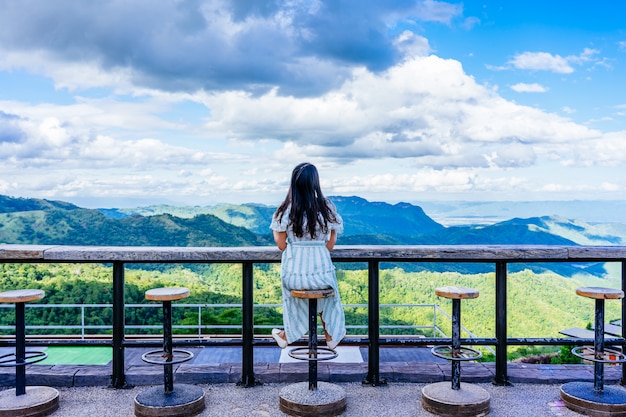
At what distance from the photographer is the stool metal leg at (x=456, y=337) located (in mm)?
3659

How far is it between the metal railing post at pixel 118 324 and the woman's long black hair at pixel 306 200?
1340 millimetres

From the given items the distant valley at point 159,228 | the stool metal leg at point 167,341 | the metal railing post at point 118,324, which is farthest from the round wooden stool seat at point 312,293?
the distant valley at point 159,228

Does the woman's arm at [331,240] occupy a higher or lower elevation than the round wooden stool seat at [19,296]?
higher

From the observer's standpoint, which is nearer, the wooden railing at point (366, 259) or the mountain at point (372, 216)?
the wooden railing at point (366, 259)

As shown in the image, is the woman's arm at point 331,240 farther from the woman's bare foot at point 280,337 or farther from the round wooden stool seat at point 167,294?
the round wooden stool seat at point 167,294

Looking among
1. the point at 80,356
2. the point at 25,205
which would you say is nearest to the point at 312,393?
the point at 80,356

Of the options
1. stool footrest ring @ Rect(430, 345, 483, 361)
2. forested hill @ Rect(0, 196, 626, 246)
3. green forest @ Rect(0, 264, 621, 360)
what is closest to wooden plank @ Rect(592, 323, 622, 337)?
stool footrest ring @ Rect(430, 345, 483, 361)

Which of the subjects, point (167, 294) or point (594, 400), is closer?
point (167, 294)

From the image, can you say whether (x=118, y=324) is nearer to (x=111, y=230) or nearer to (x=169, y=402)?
(x=169, y=402)

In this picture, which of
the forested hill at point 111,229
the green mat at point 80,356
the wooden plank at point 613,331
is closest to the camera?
the wooden plank at point 613,331

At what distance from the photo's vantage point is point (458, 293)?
3529mm

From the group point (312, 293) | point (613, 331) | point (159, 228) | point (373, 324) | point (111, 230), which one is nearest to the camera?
point (312, 293)

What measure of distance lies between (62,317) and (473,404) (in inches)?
649

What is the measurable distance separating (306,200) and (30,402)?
2.17 m
